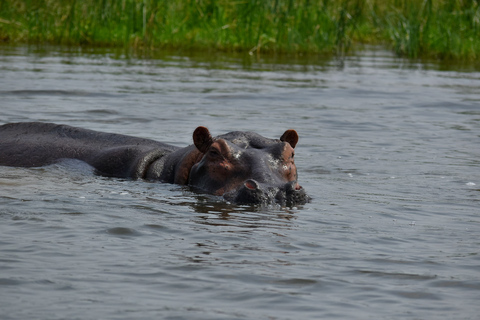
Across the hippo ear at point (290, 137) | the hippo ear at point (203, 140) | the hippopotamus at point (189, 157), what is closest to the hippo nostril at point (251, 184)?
the hippopotamus at point (189, 157)

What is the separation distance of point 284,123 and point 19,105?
3.48 metres

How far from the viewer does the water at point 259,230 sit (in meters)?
3.62

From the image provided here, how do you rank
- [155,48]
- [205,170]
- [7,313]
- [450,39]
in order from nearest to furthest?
[7,313]
[205,170]
[450,39]
[155,48]

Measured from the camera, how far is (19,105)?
11055mm

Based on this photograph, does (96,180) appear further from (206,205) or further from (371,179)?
(371,179)

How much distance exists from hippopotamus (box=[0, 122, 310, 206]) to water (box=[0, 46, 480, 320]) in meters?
0.16

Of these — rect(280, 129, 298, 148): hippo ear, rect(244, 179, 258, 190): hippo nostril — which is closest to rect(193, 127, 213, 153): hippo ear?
rect(280, 129, 298, 148): hippo ear

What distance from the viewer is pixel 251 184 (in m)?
5.52

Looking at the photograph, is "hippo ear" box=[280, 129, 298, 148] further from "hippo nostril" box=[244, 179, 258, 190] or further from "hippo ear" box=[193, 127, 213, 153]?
"hippo nostril" box=[244, 179, 258, 190]

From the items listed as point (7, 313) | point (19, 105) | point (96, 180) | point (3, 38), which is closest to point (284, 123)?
point (19, 105)

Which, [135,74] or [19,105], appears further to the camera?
[135,74]

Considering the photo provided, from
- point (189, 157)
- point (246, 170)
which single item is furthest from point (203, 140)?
point (246, 170)

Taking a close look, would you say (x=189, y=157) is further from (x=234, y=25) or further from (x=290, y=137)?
(x=234, y=25)

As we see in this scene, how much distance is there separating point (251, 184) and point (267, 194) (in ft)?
0.41
